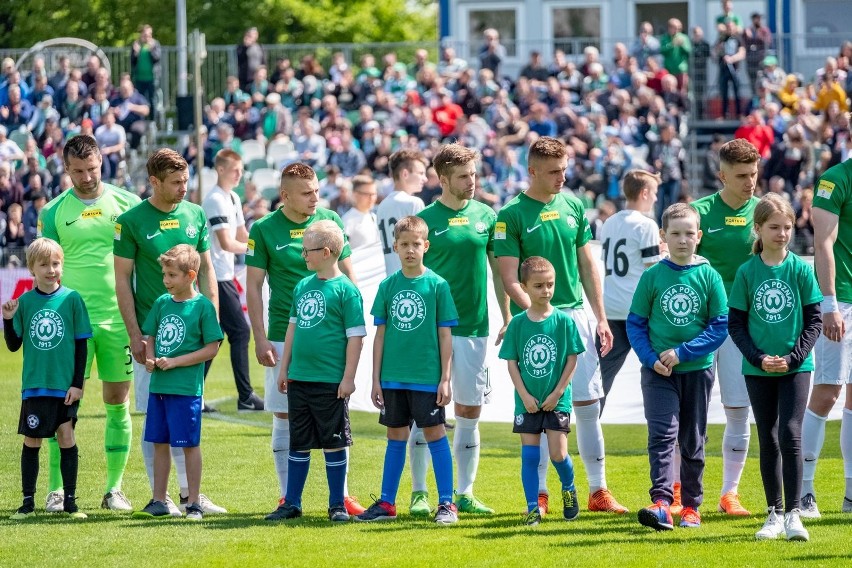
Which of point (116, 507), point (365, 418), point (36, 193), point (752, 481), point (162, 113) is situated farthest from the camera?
point (162, 113)

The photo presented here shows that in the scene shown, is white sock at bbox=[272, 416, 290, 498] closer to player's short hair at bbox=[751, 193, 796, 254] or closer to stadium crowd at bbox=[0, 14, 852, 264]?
player's short hair at bbox=[751, 193, 796, 254]

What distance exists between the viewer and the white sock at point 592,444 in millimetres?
8422

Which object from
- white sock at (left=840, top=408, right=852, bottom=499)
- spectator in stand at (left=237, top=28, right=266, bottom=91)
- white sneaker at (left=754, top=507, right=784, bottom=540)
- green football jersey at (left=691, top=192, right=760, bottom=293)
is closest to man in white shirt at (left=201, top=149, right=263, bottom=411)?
green football jersey at (left=691, top=192, right=760, bottom=293)

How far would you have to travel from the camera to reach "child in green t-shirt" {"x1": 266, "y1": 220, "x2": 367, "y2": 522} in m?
7.97

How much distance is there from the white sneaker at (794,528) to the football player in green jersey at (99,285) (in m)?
3.81

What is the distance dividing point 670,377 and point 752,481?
2.12m

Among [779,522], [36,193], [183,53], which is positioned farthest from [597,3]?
[779,522]

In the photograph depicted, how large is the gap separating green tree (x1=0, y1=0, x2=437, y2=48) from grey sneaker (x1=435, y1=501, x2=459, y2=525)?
32987 mm

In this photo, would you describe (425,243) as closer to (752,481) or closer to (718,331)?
(718,331)

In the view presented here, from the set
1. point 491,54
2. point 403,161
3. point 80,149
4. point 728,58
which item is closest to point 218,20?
point 491,54

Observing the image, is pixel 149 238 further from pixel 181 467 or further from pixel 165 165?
pixel 181 467

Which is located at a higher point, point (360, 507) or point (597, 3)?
point (597, 3)

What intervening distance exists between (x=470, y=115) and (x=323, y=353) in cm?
1936

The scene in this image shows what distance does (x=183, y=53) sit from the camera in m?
30.2
